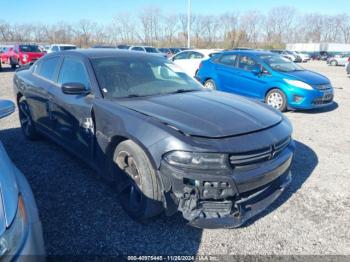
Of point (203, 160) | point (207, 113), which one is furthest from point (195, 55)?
point (203, 160)

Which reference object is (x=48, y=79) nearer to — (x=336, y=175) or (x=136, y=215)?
(x=136, y=215)

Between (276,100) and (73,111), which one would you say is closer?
(73,111)

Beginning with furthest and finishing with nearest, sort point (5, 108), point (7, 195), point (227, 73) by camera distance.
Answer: point (227, 73)
point (5, 108)
point (7, 195)

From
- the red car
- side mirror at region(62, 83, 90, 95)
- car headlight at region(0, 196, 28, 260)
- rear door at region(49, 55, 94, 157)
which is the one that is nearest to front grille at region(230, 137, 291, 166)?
car headlight at region(0, 196, 28, 260)

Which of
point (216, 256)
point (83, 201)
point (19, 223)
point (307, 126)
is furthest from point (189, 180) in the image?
point (307, 126)

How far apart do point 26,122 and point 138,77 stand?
2.84m

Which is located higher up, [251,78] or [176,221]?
[251,78]

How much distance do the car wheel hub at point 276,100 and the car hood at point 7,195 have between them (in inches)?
271

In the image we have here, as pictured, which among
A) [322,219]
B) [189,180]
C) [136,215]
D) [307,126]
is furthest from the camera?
[307,126]

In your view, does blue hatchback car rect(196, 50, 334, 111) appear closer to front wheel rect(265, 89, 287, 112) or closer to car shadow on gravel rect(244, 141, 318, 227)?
front wheel rect(265, 89, 287, 112)

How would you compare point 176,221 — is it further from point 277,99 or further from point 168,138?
point 277,99

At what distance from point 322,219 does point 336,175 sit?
124 centimetres

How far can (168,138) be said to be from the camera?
2.39 meters

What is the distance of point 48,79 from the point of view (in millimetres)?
4273
